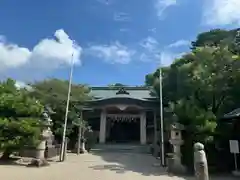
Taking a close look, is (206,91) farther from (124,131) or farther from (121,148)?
(124,131)

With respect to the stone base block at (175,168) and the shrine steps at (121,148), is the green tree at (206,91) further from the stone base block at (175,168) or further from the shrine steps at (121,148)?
the shrine steps at (121,148)

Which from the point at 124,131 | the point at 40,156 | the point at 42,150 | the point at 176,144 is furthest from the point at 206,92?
the point at 124,131

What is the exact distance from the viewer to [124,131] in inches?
1132

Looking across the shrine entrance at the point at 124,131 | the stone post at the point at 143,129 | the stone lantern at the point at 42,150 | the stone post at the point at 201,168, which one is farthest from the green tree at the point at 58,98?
the stone post at the point at 201,168

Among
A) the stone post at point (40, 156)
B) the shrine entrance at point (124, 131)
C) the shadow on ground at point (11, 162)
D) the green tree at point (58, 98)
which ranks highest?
the green tree at point (58, 98)

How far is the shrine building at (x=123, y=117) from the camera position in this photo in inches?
976

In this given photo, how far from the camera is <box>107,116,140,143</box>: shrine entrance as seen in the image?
2783cm

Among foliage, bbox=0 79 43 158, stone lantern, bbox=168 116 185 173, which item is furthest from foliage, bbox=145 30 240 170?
foliage, bbox=0 79 43 158

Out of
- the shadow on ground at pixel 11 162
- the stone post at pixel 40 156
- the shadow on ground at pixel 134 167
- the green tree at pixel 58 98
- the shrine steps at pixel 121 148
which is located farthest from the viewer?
the shrine steps at pixel 121 148

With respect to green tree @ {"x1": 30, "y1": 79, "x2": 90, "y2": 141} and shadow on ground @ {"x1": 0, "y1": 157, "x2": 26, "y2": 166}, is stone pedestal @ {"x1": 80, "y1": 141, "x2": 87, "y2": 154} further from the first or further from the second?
shadow on ground @ {"x1": 0, "y1": 157, "x2": 26, "y2": 166}

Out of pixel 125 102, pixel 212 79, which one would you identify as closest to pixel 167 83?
pixel 212 79

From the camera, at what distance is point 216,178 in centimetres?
1116

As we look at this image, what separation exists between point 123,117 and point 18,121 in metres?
14.0

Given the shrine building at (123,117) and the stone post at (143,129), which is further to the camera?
the shrine building at (123,117)
